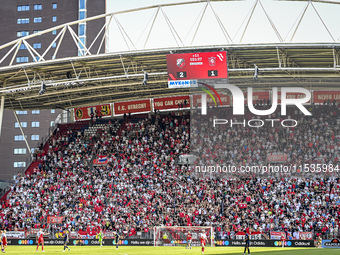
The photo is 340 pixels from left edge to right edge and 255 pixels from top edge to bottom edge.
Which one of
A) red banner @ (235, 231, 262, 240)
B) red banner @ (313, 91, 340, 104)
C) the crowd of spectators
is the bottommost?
red banner @ (235, 231, 262, 240)

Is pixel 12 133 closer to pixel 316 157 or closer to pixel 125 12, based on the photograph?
pixel 125 12

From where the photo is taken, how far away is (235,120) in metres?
37.3

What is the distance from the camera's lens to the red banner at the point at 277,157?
34.8 meters

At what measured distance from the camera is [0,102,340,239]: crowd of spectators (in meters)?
36.9

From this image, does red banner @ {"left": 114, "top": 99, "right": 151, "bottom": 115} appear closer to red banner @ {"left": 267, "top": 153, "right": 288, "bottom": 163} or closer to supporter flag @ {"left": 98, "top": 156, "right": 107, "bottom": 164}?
supporter flag @ {"left": 98, "top": 156, "right": 107, "bottom": 164}

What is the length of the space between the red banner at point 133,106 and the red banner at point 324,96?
2072 cm

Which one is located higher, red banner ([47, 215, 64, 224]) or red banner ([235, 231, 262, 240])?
red banner ([47, 215, 64, 224])

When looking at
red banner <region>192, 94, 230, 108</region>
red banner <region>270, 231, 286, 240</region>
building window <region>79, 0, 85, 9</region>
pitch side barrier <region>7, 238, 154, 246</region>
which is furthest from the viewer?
building window <region>79, 0, 85, 9</region>

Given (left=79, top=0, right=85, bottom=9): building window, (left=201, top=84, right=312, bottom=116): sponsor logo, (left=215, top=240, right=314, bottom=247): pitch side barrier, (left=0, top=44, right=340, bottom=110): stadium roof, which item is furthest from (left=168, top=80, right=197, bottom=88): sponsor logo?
(left=79, top=0, right=85, bottom=9): building window

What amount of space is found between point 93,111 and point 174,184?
1704 centimetres

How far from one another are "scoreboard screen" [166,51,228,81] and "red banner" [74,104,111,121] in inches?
744

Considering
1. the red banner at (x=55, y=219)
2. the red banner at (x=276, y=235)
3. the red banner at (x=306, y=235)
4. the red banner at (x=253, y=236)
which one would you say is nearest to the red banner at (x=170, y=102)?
the red banner at (x=55, y=219)

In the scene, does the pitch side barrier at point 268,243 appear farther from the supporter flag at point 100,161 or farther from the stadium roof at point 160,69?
the supporter flag at point 100,161

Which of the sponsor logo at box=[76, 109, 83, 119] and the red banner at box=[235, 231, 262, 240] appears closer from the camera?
the red banner at box=[235, 231, 262, 240]
